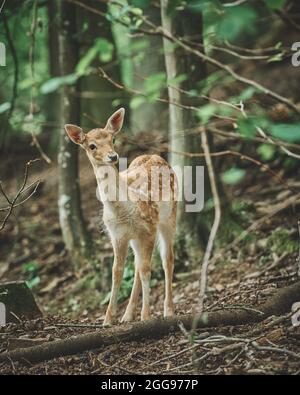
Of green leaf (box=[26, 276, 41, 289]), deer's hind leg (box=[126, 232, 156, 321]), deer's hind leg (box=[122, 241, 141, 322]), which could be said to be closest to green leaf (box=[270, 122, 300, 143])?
deer's hind leg (box=[126, 232, 156, 321])

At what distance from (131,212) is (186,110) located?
1926 millimetres

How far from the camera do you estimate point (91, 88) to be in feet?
34.4

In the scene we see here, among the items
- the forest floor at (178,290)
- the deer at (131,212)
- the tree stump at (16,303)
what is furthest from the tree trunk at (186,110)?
the tree stump at (16,303)

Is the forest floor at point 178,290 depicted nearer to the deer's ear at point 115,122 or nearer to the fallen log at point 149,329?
the fallen log at point 149,329

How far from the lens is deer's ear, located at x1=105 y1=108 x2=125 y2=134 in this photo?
17.9 ft

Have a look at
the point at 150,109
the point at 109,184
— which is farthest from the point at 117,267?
the point at 150,109

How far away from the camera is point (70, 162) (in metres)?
8.15

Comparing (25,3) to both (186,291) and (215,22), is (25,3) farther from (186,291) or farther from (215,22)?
(215,22)

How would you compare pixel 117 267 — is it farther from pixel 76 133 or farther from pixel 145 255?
pixel 76 133

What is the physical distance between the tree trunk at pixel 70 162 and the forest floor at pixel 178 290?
0.36m

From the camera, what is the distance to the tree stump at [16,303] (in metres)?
5.45

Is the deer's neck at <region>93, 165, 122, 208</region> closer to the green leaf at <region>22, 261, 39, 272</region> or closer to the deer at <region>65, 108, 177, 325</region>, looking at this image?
the deer at <region>65, 108, 177, 325</region>
